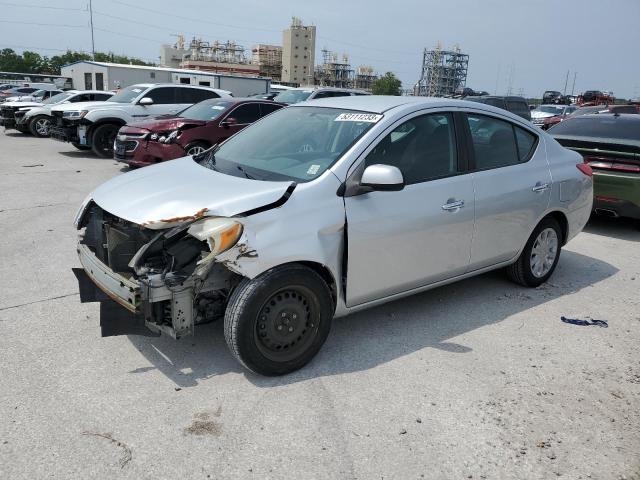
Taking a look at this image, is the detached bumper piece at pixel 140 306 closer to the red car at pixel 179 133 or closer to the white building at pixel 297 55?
the red car at pixel 179 133

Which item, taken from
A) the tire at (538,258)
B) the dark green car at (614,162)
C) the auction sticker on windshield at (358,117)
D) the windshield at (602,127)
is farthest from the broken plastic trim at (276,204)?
the windshield at (602,127)

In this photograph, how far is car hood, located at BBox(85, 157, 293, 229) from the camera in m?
3.21

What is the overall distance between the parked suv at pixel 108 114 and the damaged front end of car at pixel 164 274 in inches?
403

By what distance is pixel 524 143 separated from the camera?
497 centimetres

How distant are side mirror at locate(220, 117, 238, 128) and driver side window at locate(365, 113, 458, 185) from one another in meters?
7.04

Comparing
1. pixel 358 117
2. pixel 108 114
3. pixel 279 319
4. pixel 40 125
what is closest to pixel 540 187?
pixel 358 117

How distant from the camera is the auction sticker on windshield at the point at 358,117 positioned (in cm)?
392

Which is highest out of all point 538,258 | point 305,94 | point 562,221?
point 305,94

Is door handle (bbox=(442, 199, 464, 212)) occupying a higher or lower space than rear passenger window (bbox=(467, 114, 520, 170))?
lower

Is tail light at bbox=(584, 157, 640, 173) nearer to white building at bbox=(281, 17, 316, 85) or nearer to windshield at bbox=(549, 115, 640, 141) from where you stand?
windshield at bbox=(549, 115, 640, 141)

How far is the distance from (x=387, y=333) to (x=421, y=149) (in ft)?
4.67

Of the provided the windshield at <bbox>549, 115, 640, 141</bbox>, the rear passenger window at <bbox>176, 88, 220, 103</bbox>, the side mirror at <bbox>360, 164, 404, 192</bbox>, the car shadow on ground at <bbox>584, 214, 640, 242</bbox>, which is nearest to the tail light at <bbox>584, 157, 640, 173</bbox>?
the windshield at <bbox>549, 115, 640, 141</bbox>

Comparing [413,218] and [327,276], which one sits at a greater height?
[413,218]

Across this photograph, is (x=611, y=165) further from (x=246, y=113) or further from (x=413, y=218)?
(x=246, y=113)
